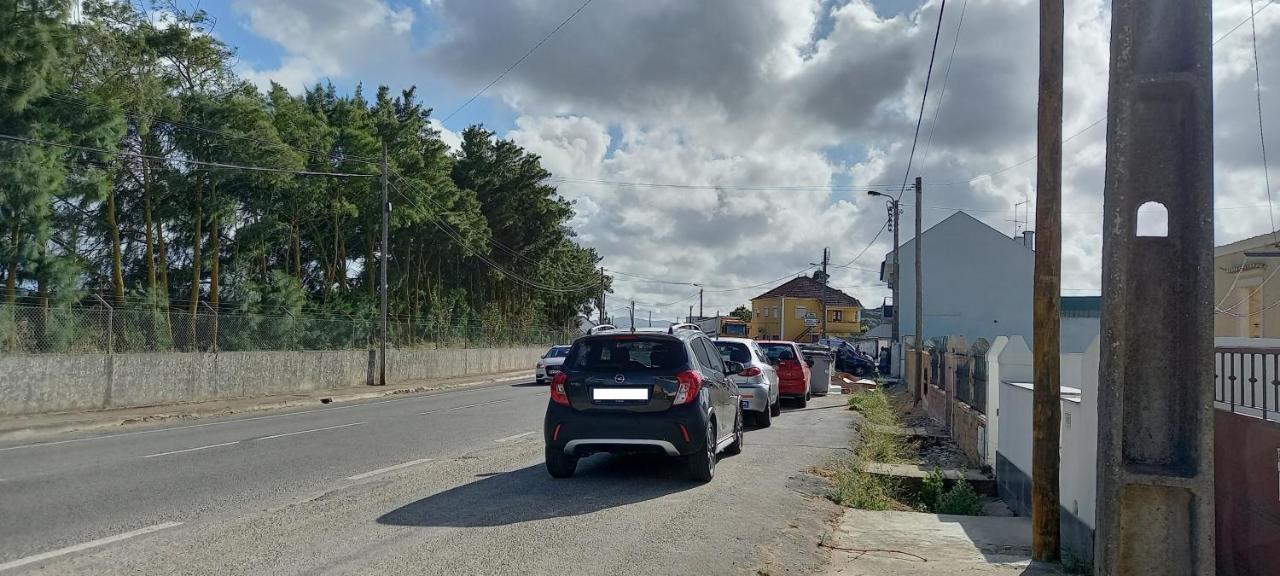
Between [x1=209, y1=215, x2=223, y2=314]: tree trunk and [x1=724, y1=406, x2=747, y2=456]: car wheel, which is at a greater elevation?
[x1=209, y1=215, x2=223, y2=314]: tree trunk

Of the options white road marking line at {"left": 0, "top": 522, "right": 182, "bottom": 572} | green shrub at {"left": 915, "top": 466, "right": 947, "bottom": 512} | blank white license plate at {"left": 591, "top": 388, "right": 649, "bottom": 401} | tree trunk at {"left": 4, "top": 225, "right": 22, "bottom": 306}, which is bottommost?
green shrub at {"left": 915, "top": 466, "right": 947, "bottom": 512}

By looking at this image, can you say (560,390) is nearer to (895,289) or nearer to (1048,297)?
(1048,297)

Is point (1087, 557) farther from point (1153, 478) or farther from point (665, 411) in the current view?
point (665, 411)

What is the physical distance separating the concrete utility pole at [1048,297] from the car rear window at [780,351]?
14753 mm

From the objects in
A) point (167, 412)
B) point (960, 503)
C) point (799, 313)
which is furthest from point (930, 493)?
point (799, 313)

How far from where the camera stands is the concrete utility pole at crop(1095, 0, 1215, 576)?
13.6 feet

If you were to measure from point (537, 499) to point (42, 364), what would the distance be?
1517cm

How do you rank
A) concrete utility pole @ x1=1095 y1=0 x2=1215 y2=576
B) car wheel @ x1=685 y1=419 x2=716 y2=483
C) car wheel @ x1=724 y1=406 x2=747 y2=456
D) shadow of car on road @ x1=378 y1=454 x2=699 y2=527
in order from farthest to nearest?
car wheel @ x1=724 y1=406 x2=747 y2=456
car wheel @ x1=685 y1=419 x2=716 y2=483
shadow of car on road @ x1=378 y1=454 x2=699 y2=527
concrete utility pole @ x1=1095 y1=0 x2=1215 y2=576

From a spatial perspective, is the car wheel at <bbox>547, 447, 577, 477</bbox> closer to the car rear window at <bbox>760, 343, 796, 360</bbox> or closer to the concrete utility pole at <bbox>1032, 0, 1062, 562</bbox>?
the concrete utility pole at <bbox>1032, 0, 1062, 562</bbox>

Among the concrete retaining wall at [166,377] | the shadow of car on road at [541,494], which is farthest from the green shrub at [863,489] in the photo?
the concrete retaining wall at [166,377]

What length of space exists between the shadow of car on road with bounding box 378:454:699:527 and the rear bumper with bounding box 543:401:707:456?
41 cm

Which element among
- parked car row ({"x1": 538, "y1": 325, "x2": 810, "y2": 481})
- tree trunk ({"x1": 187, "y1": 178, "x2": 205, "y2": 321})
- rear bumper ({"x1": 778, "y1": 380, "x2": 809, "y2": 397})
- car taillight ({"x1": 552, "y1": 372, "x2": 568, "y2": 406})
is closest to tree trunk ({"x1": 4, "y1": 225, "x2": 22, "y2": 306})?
tree trunk ({"x1": 187, "y1": 178, "x2": 205, "y2": 321})

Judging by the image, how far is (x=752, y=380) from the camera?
53.2 ft

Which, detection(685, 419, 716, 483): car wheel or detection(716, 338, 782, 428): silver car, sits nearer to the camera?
detection(685, 419, 716, 483): car wheel
